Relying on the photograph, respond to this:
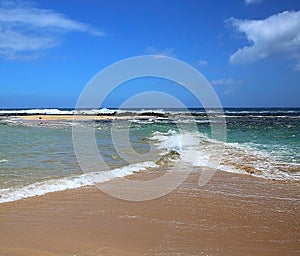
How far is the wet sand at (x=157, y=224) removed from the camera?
14.5 feet

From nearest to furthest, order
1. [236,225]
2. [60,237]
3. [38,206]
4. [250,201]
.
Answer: [60,237] < [236,225] < [38,206] < [250,201]

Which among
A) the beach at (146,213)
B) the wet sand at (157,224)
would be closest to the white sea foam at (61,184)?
the beach at (146,213)

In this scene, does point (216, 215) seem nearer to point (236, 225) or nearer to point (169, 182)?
point (236, 225)

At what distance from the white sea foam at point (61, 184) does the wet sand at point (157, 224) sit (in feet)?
1.15

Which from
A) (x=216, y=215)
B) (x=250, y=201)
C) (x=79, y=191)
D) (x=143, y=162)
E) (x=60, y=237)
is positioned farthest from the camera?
(x=143, y=162)

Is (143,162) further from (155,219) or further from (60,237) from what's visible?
(60,237)

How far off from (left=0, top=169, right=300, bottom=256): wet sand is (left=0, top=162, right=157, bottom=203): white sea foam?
35cm

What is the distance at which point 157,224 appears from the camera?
209 inches

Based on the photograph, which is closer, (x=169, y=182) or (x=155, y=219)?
(x=155, y=219)

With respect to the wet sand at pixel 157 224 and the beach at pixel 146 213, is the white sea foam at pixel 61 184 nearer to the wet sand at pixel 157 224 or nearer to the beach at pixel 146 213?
the beach at pixel 146 213

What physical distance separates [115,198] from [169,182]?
1.98m

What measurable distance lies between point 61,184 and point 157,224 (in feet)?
11.2

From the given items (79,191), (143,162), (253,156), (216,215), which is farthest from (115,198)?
(253,156)

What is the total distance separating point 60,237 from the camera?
4.71 metres
